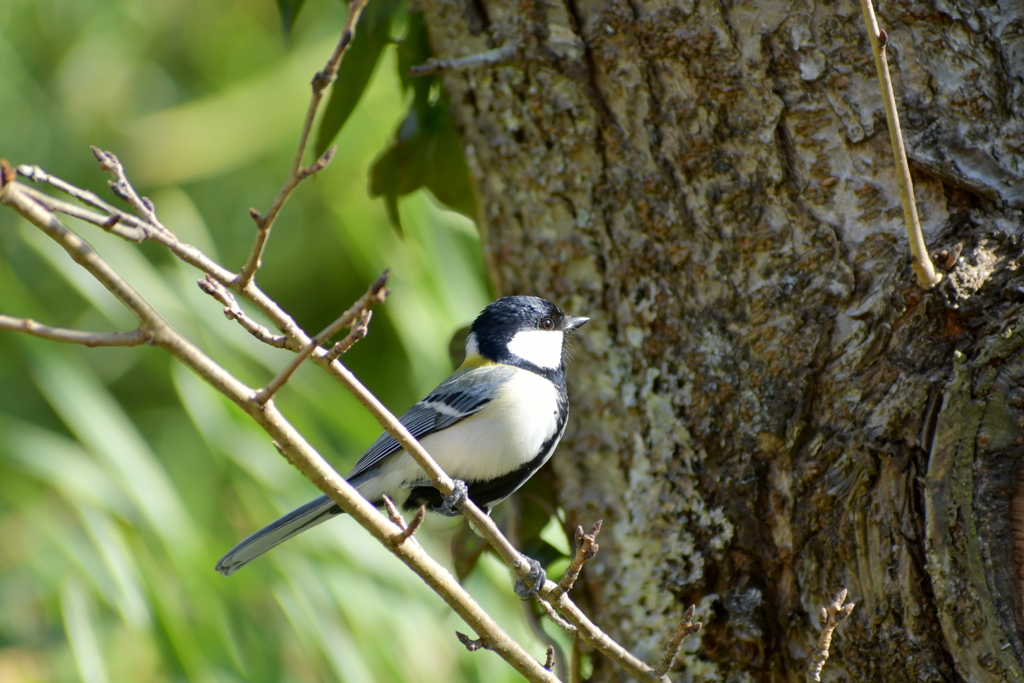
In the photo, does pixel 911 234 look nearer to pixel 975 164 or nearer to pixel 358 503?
pixel 975 164

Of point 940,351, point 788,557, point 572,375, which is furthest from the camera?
point 572,375

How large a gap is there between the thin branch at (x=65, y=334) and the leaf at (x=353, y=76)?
1.22 metres

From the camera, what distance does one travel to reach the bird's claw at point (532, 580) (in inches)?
49.6

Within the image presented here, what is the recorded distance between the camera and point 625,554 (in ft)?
5.11

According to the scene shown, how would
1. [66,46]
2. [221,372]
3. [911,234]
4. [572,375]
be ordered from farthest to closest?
[66,46] → [572,375] → [911,234] → [221,372]

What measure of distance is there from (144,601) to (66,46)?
8.84 feet

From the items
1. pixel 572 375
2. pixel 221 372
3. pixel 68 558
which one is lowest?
pixel 68 558

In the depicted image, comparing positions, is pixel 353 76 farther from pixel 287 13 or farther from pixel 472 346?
pixel 472 346

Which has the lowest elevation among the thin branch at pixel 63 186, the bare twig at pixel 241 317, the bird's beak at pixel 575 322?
the bird's beak at pixel 575 322

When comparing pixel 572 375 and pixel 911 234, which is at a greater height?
pixel 911 234

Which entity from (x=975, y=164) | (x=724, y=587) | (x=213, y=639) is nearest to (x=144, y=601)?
(x=213, y=639)

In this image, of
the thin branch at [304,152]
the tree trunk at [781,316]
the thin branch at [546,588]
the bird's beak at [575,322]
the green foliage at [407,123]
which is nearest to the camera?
the thin branch at [304,152]

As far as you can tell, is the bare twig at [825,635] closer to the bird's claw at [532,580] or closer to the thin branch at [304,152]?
the bird's claw at [532,580]

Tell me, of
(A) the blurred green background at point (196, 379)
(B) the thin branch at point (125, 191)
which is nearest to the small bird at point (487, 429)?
(A) the blurred green background at point (196, 379)
